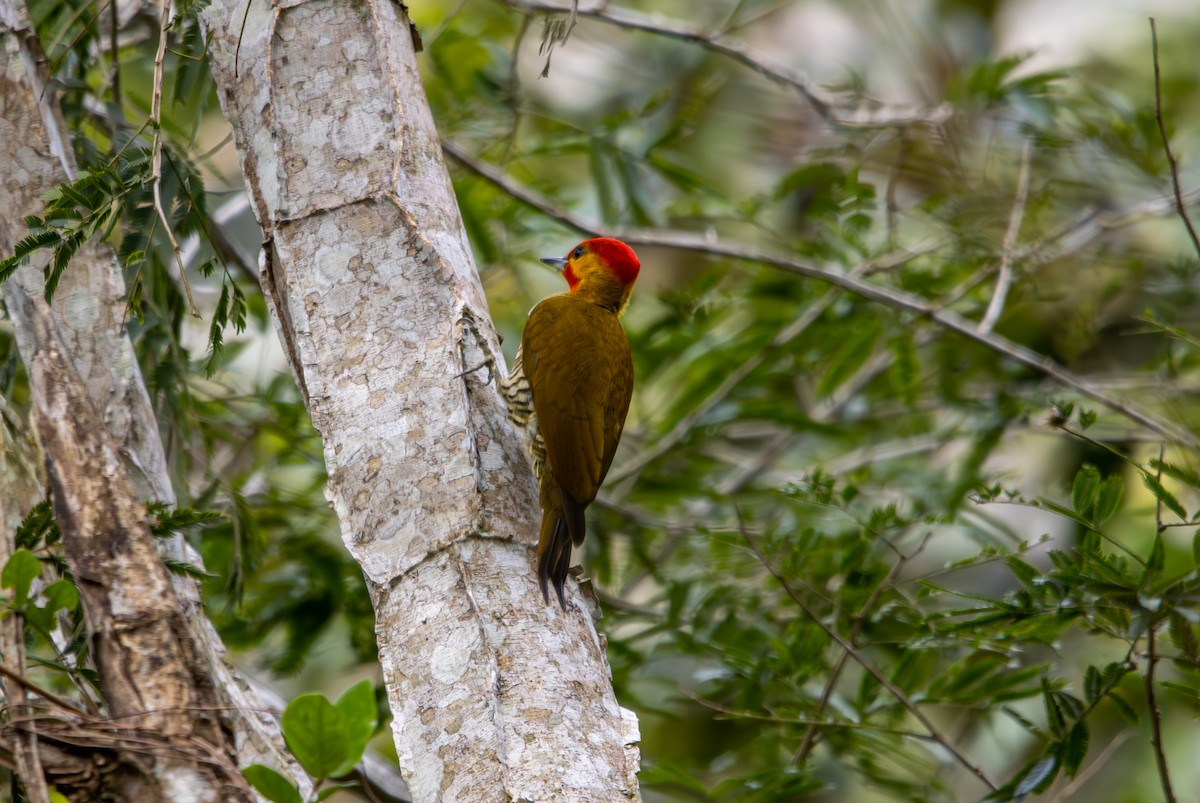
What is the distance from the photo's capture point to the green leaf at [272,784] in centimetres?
167

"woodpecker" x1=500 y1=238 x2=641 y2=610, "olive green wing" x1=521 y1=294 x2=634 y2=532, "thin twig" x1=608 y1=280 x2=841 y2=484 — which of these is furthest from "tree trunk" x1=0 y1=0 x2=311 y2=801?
"thin twig" x1=608 y1=280 x2=841 y2=484

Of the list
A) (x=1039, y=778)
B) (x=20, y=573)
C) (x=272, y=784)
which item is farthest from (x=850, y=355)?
(x=20, y=573)

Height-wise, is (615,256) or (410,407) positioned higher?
(615,256)

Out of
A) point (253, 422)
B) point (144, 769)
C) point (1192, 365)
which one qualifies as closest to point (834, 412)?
point (1192, 365)

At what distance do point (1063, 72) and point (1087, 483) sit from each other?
7.83ft

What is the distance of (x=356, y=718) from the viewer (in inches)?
66.2

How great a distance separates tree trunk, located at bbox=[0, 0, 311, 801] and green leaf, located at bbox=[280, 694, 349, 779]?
248 millimetres

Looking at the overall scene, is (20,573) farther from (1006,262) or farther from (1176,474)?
(1006,262)

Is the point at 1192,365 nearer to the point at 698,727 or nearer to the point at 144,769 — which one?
the point at 698,727

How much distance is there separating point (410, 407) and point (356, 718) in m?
0.62

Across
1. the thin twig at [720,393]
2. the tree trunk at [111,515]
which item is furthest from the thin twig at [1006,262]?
the tree trunk at [111,515]

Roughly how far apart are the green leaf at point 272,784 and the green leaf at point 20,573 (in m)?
0.47

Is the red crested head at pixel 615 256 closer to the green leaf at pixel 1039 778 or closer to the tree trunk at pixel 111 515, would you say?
the tree trunk at pixel 111 515

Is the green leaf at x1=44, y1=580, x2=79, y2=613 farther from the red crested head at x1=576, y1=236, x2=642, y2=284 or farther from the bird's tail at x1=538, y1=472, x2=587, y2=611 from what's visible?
the red crested head at x1=576, y1=236, x2=642, y2=284
